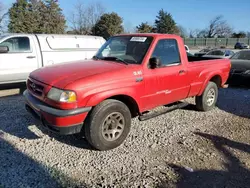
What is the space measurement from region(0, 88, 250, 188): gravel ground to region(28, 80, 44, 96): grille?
88 cm

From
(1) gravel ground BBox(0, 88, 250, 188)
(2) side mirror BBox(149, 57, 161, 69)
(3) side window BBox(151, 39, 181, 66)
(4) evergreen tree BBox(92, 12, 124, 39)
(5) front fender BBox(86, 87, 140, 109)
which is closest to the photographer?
(1) gravel ground BBox(0, 88, 250, 188)

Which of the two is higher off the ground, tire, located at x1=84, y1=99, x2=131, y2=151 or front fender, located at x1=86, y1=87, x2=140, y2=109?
front fender, located at x1=86, y1=87, x2=140, y2=109

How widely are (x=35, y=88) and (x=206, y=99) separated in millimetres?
3920

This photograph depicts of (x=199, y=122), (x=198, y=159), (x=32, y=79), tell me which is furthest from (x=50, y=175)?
(x=199, y=122)

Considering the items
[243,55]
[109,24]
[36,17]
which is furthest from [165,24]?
[243,55]

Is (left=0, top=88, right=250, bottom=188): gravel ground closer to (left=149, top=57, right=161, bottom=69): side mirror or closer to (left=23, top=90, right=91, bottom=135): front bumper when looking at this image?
(left=23, top=90, right=91, bottom=135): front bumper

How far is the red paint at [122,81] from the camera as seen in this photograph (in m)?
3.20

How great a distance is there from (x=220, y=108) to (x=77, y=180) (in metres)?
4.48

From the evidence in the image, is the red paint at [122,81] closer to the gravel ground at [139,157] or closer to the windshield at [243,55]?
the gravel ground at [139,157]

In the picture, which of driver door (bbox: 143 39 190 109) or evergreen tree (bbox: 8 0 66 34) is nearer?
A: driver door (bbox: 143 39 190 109)

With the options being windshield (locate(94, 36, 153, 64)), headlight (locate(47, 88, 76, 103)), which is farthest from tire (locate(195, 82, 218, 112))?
headlight (locate(47, 88, 76, 103))

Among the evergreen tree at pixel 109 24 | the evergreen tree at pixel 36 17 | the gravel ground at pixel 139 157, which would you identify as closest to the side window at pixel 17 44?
the gravel ground at pixel 139 157

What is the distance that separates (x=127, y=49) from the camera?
170 inches

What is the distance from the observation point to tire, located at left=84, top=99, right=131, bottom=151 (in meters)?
3.33
